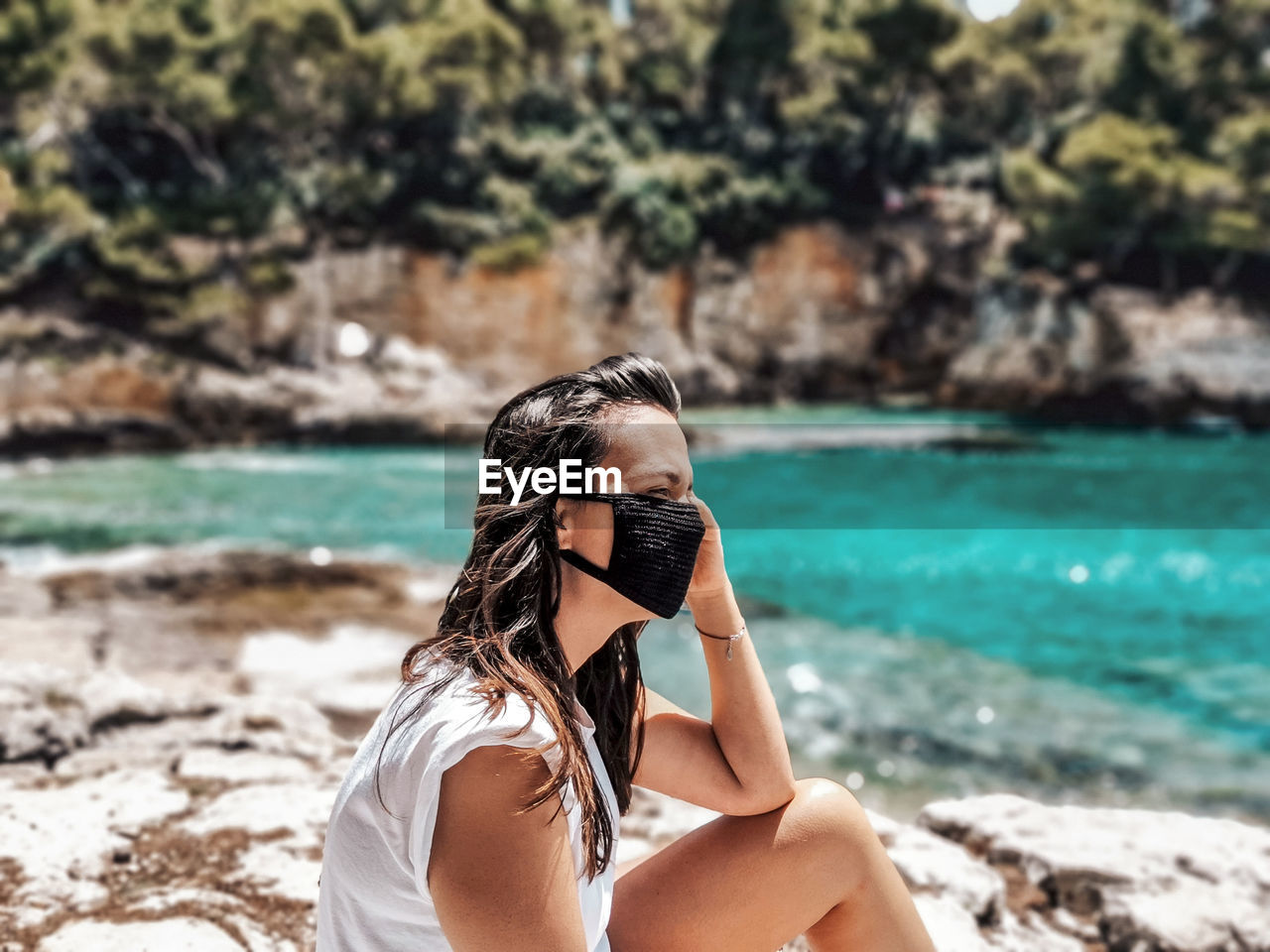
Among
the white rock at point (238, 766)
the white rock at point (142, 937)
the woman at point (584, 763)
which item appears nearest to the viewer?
the woman at point (584, 763)

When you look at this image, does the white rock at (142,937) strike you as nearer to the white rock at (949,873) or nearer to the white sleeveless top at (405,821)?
the white sleeveless top at (405,821)

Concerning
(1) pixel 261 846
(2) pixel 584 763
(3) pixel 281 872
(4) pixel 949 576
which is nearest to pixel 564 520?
(2) pixel 584 763

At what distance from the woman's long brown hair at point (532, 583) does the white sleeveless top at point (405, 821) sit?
0.02m

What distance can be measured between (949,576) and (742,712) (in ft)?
21.8

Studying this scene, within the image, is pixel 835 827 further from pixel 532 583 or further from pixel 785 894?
pixel 532 583

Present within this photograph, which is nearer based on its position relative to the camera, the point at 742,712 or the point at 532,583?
the point at 532,583

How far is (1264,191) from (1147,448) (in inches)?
202

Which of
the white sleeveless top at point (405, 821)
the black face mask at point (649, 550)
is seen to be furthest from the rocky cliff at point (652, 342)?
the white sleeveless top at point (405, 821)

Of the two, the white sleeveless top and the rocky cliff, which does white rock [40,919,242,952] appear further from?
the rocky cliff

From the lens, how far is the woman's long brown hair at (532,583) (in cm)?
98

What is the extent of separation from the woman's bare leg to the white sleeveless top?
25 cm

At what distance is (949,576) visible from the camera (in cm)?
767

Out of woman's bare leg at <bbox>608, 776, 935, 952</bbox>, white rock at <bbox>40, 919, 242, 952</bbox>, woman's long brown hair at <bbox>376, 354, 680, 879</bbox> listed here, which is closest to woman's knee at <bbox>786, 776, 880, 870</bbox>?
woman's bare leg at <bbox>608, 776, 935, 952</bbox>

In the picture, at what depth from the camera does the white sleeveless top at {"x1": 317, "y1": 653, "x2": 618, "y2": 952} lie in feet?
2.90
